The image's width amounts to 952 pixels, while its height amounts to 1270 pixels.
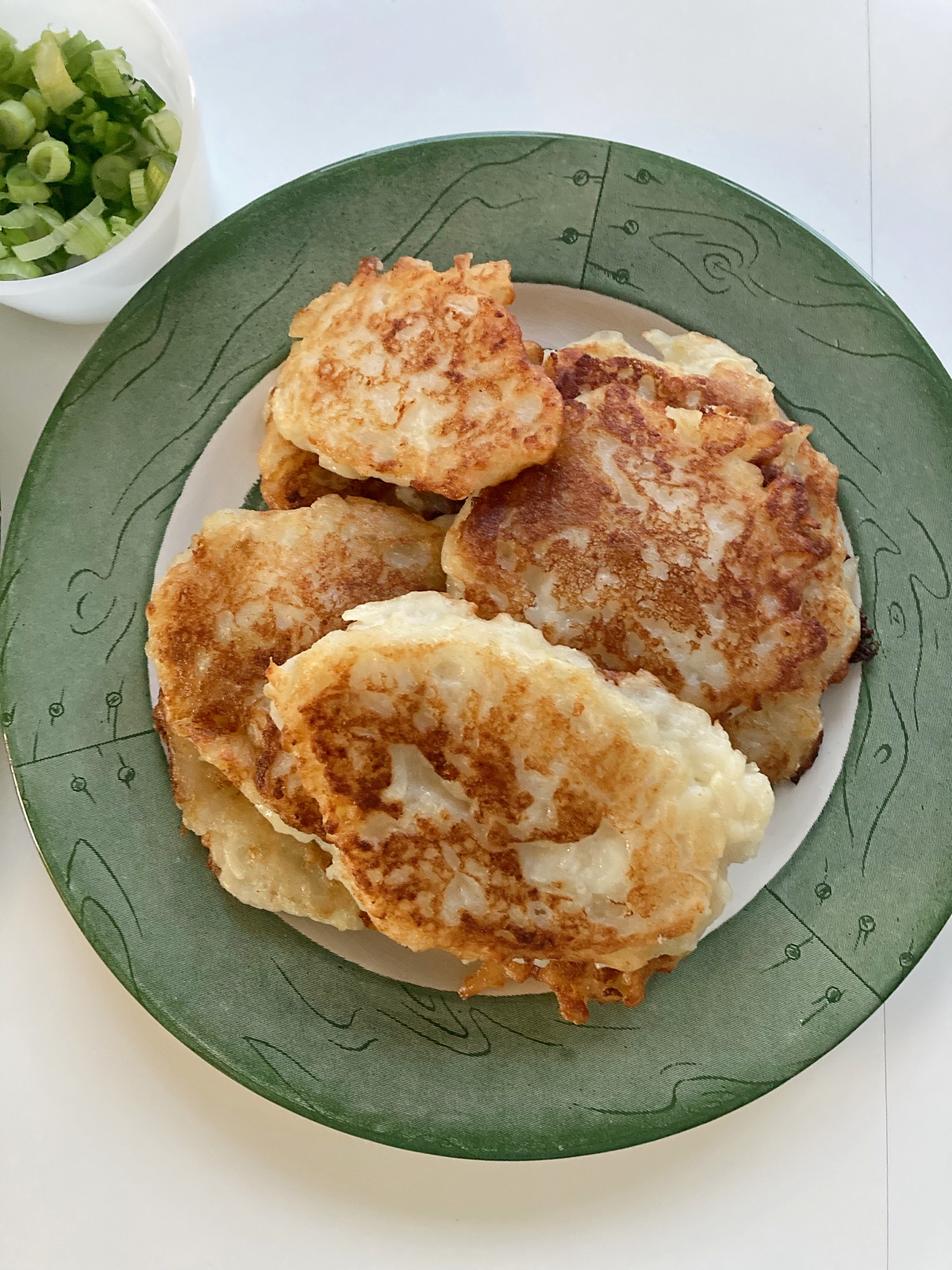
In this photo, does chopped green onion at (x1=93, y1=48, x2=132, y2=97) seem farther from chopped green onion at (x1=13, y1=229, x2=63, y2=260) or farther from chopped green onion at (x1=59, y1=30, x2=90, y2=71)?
chopped green onion at (x1=13, y1=229, x2=63, y2=260)

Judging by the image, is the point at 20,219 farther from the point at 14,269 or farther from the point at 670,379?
the point at 670,379

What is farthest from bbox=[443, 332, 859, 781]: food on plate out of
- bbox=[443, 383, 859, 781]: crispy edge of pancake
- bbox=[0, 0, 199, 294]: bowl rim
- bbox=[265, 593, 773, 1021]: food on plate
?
bbox=[0, 0, 199, 294]: bowl rim

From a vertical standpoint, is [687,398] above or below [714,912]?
above

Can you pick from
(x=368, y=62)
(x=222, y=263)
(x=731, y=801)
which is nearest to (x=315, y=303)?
(x=222, y=263)

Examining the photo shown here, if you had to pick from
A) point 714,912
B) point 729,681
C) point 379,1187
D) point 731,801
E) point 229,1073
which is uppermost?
point 729,681

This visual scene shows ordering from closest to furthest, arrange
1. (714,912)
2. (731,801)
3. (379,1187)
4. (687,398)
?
(731,801) → (714,912) → (687,398) → (379,1187)

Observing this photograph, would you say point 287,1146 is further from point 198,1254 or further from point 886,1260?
point 886,1260
